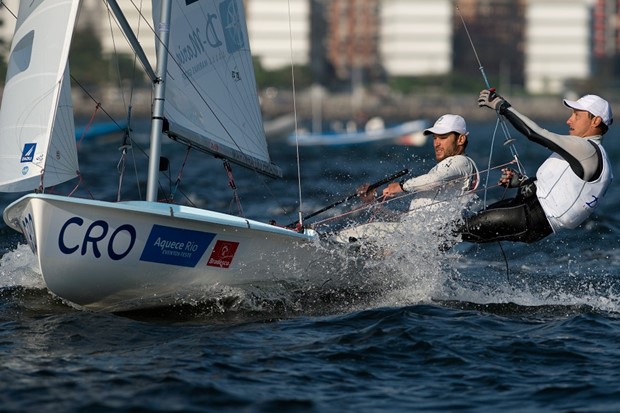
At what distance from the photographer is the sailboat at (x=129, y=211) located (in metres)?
7.41

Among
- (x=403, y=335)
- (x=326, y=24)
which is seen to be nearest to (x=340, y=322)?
(x=403, y=335)

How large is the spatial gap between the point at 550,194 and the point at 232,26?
309cm

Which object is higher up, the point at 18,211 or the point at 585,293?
the point at 18,211

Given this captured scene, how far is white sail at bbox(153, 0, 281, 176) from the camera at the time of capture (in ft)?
28.4

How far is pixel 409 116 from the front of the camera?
320ft

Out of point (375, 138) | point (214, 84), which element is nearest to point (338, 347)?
point (214, 84)

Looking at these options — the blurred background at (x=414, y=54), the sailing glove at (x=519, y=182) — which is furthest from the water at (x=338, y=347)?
the blurred background at (x=414, y=54)

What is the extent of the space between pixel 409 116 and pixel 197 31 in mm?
89560

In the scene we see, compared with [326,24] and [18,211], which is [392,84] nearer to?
[326,24]

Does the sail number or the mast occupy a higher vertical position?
the mast

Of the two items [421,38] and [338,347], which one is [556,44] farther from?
[338,347]

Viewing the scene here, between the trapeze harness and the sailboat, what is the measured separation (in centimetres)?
124

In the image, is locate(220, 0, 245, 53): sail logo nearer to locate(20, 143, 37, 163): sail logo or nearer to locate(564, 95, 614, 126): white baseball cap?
locate(20, 143, 37, 163): sail logo

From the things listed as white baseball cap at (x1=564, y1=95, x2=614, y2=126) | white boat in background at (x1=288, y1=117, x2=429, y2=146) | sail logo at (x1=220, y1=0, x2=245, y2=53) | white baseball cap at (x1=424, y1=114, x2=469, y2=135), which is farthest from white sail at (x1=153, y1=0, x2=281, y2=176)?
white boat in background at (x1=288, y1=117, x2=429, y2=146)
